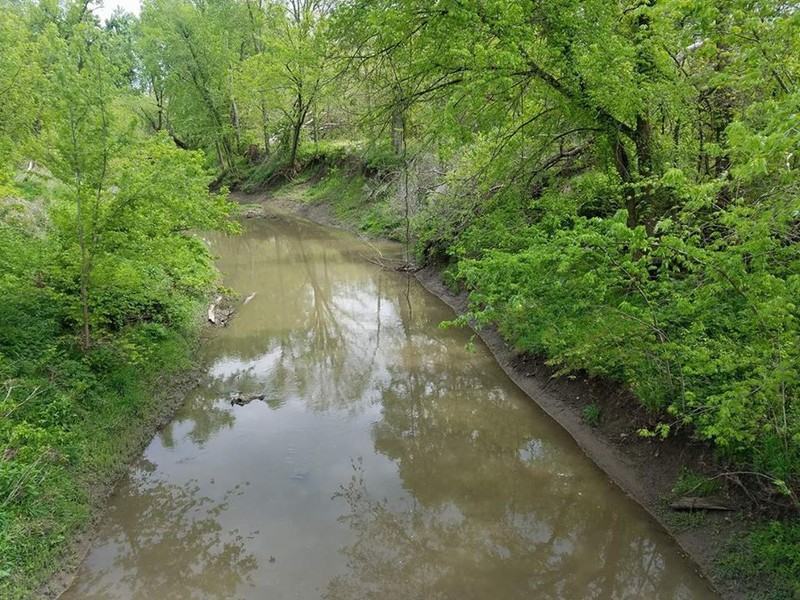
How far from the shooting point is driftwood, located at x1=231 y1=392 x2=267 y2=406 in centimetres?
1040

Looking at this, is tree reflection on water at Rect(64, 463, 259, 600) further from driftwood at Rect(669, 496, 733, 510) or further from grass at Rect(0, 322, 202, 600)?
driftwood at Rect(669, 496, 733, 510)

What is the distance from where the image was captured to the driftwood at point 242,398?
34.1 feet

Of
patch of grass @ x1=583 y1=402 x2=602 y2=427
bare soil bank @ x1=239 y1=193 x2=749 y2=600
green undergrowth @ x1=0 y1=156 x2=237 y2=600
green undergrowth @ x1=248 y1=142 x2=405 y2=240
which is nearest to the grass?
green undergrowth @ x1=0 y1=156 x2=237 y2=600

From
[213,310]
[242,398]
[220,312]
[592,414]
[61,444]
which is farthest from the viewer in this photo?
[220,312]

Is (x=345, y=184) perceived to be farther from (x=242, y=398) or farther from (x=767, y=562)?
(x=767, y=562)

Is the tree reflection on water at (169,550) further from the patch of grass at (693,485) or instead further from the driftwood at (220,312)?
the driftwood at (220,312)

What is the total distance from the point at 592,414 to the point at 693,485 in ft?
7.16

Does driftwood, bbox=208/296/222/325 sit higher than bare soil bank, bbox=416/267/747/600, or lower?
higher

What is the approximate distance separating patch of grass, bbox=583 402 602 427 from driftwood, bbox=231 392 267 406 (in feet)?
19.7

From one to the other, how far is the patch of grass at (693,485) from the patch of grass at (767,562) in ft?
2.34

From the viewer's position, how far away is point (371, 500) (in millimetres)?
7684

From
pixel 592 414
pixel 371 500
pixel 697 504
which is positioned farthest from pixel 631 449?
pixel 371 500

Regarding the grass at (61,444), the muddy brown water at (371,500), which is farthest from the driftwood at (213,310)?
the grass at (61,444)

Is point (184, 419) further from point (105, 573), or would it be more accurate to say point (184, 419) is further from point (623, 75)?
point (623, 75)
